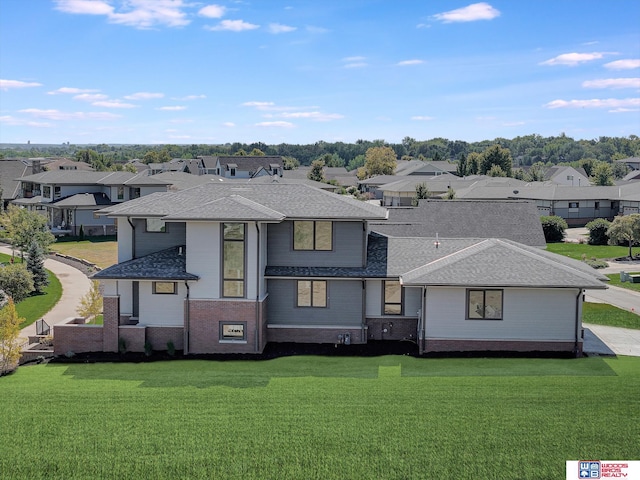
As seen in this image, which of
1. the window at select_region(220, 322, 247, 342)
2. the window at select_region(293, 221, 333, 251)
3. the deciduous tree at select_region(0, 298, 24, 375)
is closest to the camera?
the deciduous tree at select_region(0, 298, 24, 375)

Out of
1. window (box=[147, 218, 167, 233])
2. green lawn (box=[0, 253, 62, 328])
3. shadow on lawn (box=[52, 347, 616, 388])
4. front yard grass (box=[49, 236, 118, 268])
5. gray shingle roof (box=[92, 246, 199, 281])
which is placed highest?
window (box=[147, 218, 167, 233])

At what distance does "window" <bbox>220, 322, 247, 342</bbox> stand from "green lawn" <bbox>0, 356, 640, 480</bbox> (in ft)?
8.97

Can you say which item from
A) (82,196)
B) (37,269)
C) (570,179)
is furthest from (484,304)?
(570,179)

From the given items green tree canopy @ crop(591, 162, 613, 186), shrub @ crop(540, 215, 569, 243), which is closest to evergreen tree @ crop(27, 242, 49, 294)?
shrub @ crop(540, 215, 569, 243)

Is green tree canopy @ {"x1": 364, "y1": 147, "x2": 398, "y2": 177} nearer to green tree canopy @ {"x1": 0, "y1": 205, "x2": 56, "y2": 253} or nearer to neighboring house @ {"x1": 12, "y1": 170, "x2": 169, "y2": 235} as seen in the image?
neighboring house @ {"x1": 12, "y1": 170, "x2": 169, "y2": 235}

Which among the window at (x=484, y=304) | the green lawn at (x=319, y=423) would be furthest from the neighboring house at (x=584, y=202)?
the green lawn at (x=319, y=423)

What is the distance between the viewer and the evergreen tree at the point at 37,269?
4112 centimetres

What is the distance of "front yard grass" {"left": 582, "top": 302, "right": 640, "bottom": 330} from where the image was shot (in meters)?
31.2

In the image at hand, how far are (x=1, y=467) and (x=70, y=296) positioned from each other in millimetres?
21819

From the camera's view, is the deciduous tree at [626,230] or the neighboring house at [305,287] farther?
the deciduous tree at [626,230]

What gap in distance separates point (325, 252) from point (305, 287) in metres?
Result: 1.60

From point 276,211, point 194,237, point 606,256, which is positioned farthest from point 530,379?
point 606,256

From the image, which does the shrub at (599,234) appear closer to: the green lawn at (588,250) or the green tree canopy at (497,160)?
the green lawn at (588,250)

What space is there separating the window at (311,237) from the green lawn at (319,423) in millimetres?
A: 5882
